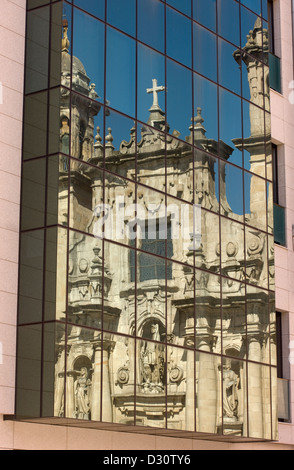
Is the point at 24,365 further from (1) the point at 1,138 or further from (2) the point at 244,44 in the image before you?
(2) the point at 244,44

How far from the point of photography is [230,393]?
23.2 meters

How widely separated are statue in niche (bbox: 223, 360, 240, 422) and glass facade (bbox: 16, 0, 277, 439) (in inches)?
2.2

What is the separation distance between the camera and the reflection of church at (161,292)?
1980cm

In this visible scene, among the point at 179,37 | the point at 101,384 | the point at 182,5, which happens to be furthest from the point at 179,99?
the point at 101,384

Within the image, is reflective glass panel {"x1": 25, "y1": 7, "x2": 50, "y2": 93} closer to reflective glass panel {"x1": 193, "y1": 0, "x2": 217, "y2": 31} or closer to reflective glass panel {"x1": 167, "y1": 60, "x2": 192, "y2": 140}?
reflective glass panel {"x1": 167, "y1": 60, "x2": 192, "y2": 140}

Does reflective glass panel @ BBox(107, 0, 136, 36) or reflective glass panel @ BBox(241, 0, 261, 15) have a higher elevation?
reflective glass panel @ BBox(241, 0, 261, 15)

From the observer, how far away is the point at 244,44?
26.2 m

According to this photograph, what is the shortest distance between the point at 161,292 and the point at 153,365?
1.63 meters

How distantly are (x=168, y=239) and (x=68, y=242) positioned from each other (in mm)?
3290

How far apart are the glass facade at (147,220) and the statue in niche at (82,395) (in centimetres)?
4

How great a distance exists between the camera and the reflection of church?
65.0ft

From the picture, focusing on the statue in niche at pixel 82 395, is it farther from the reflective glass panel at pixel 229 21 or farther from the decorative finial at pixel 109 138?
the reflective glass panel at pixel 229 21

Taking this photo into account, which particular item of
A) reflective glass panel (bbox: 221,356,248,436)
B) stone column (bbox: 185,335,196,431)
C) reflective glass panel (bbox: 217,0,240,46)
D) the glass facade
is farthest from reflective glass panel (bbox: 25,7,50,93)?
reflective glass panel (bbox: 221,356,248,436)

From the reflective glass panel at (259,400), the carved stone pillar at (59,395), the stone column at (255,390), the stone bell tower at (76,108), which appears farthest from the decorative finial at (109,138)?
the reflective glass panel at (259,400)
